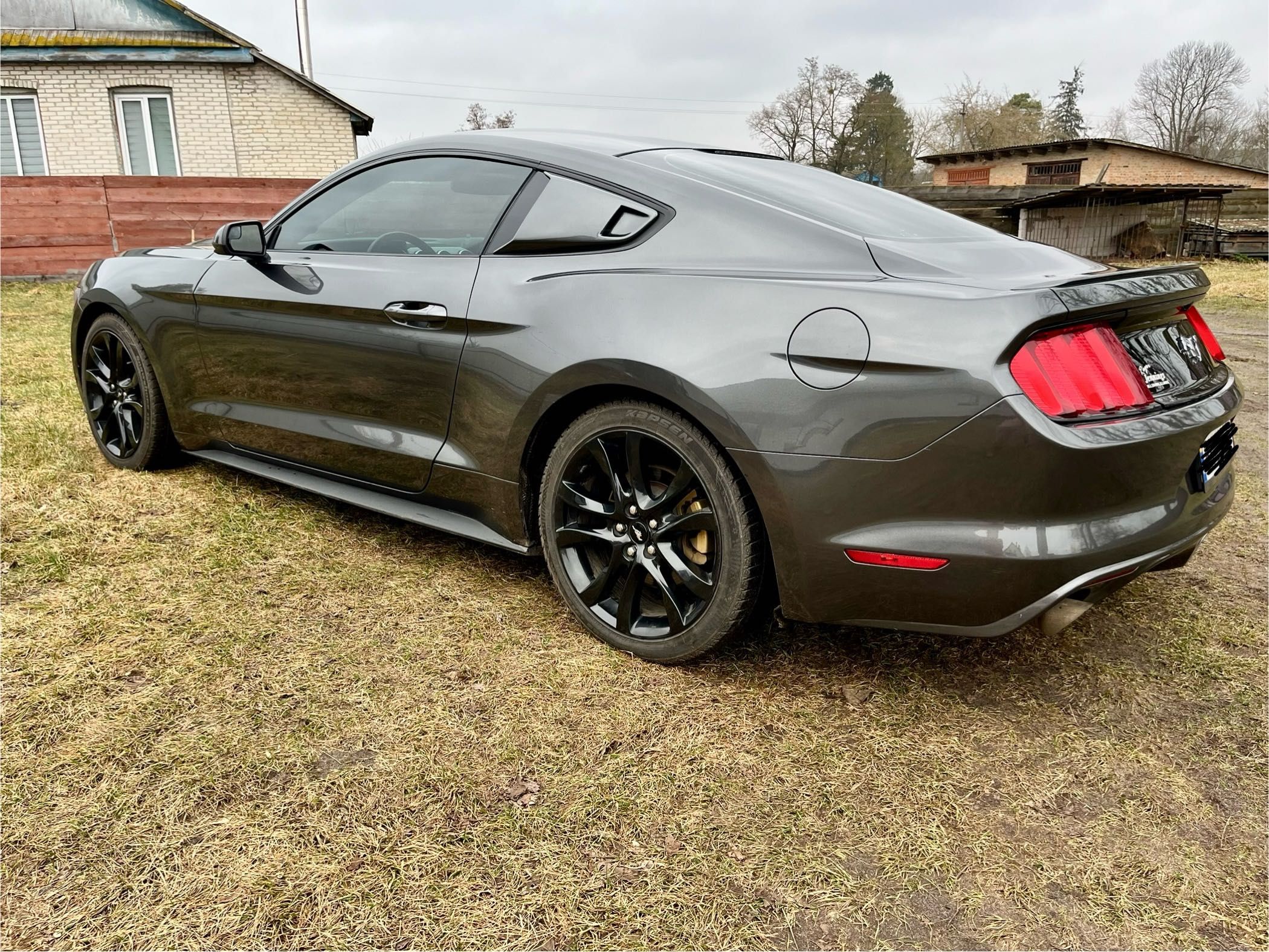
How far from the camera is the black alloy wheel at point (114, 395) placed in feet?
13.3

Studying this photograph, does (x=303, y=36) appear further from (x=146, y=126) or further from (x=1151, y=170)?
(x=1151, y=170)

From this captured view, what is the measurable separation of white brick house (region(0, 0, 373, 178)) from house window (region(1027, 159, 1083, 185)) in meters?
23.7

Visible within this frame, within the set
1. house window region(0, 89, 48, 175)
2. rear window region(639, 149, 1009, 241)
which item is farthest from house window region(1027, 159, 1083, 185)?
rear window region(639, 149, 1009, 241)

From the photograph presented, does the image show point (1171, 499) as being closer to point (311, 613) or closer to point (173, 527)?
point (311, 613)

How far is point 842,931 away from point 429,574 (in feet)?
6.21

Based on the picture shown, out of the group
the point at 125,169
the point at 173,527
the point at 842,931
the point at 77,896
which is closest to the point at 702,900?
the point at 842,931

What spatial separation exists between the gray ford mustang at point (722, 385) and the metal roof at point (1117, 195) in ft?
68.5

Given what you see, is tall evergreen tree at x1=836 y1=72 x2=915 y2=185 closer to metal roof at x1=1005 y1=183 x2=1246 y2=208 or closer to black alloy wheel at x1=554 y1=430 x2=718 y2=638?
metal roof at x1=1005 y1=183 x2=1246 y2=208

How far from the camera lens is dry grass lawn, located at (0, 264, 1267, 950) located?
5.59 ft

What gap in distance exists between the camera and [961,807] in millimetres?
2008

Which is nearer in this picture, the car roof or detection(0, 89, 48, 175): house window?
the car roof

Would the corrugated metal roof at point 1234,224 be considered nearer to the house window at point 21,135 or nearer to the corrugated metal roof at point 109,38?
the corrugated metal roof at point 109,38

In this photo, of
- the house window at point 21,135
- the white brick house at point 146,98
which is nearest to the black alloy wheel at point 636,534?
the white brick house at point 146,98

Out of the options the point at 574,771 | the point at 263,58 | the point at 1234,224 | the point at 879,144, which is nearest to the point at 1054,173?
the point at 1234,224
